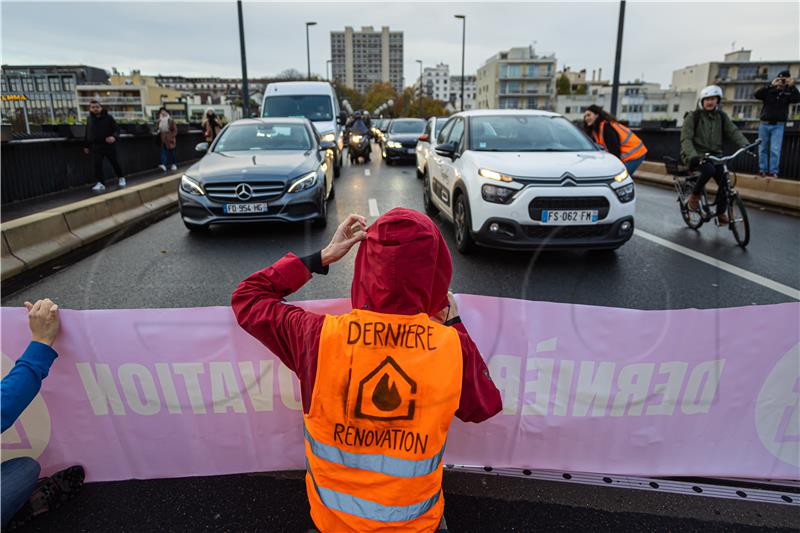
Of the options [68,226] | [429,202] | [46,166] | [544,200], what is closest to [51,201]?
[46,166]

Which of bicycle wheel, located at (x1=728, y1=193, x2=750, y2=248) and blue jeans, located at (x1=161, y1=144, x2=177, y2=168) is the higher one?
blue jeans, located at (x1=161, y1=144, x2=177, y2=168)

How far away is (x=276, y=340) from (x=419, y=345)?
0.56 meters

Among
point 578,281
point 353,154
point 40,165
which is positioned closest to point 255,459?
point 578,281

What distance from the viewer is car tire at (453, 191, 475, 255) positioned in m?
6.29

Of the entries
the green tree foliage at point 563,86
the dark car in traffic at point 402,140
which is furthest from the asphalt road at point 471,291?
the green tree foliage at point 563,86

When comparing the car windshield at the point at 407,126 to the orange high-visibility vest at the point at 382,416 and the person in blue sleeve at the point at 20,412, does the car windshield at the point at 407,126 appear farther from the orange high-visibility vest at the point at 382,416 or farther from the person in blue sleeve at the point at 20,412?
the orange high-visibility vest at the point at 382,416

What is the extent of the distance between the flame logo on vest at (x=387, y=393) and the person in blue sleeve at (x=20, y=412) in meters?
1.30

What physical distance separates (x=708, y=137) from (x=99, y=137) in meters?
10.9

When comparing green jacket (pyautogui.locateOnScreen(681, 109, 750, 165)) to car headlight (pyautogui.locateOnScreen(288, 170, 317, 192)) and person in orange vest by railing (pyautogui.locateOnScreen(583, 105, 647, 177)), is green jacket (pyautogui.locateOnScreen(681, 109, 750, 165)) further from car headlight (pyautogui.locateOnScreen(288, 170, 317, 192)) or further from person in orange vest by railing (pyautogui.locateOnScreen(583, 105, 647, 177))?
car headlight (pyautogui.locateOnScreen(288, 170, 317, 192))

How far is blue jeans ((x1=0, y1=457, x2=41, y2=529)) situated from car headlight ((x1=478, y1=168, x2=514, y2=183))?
15.8 feet

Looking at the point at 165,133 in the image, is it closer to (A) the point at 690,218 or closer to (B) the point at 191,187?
(B) the point at 191,187

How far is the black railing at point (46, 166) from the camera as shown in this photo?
914 cm

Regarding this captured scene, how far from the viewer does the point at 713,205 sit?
7441 mm

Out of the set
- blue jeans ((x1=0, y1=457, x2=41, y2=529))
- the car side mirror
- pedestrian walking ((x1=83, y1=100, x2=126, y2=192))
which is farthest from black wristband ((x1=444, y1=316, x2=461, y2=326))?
pedestrian walking ((x1=83, y1=100, x2=126, y2=192))
